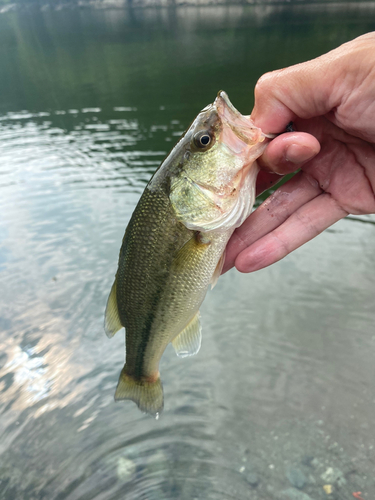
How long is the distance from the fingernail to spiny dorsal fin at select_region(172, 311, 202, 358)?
1.46 m

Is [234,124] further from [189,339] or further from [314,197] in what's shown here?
[189,339]

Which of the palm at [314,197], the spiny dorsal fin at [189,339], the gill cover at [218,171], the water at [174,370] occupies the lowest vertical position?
the water at [174,370]

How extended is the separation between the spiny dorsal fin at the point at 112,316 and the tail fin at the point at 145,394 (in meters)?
0.49

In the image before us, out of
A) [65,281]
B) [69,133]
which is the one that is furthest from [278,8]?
[65,281]

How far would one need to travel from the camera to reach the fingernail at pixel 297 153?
7.34 ft

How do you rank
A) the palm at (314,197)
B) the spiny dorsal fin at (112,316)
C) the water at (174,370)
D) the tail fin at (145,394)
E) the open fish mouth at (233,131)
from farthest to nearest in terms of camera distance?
1. the water at (174,370)
2. the tail fin at (145,394)
3. the spiny dorsal fin at (112,316)
4. the palm at (314,197)
5. the open fish mouth at (233,131)

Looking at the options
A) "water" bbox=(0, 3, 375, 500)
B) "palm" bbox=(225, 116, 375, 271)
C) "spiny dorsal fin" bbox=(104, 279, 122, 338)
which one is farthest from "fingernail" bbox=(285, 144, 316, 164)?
"water" bbox=(0, 3, 375, 500)

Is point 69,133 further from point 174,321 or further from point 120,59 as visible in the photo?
point 120,59

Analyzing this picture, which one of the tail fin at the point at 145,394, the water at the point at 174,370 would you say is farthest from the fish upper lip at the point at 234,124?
the water at the point at 174,370

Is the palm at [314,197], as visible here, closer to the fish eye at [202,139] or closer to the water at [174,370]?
the fish eye at [202,139]

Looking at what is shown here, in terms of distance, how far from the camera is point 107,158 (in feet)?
38.8

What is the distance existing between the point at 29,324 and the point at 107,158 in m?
7.46

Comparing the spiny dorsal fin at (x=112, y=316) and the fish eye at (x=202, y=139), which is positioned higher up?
the fish eye at (x=202, y=139)

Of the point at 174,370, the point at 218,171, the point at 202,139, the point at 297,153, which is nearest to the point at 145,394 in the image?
the point at 174,370
